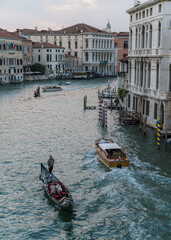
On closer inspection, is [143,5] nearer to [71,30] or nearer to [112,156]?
[112,156]

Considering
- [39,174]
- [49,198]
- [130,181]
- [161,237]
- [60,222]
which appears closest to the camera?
[161,237]

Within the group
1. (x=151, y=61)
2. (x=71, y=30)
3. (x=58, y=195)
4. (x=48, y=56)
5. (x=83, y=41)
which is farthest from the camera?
(x=71, y=30)

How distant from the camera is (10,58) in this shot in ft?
270

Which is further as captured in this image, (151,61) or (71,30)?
(71,30)

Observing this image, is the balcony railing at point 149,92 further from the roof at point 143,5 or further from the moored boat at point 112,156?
the moored boat at point 112,156

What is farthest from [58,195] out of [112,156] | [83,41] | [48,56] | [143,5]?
[83,41]

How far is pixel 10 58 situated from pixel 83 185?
67.7m

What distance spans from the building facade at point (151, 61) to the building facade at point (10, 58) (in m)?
47.5

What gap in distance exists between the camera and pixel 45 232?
570 inches

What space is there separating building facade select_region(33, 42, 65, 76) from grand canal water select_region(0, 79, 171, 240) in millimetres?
66138

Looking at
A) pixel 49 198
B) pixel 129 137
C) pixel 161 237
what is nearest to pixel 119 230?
pixel 161 237

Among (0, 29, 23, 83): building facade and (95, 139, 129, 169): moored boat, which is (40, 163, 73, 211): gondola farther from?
(0, 29, 23, 83): building facade

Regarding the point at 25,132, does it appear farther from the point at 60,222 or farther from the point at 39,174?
the point at 60,222

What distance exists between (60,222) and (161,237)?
160 inches
